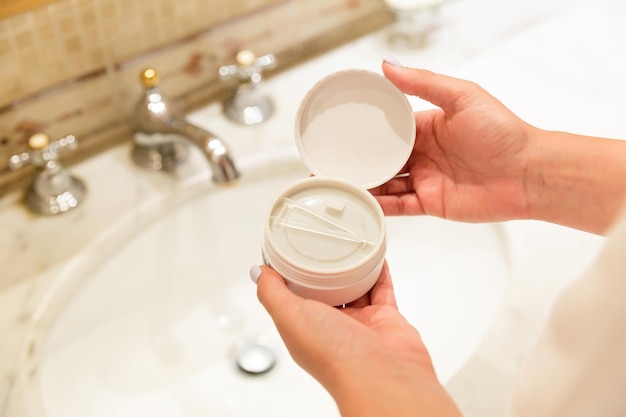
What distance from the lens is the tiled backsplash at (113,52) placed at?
0.70 m

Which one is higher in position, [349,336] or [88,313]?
[349,336]

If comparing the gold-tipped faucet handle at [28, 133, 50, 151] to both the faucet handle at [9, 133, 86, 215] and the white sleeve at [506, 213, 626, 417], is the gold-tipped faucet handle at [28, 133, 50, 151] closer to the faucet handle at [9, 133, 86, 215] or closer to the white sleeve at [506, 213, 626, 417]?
the faucet handle at [9, 133, 86, 215]

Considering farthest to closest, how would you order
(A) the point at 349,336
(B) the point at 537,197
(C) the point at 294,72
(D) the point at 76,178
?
(C) the point at 294,72
(D) the point at 76,178
(B) the point at 537,197
(A) the point at 349,336

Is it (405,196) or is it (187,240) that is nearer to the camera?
(405,196)

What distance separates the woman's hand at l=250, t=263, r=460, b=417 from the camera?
0.45 meters

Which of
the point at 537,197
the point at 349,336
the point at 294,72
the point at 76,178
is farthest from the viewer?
the point at 294,72

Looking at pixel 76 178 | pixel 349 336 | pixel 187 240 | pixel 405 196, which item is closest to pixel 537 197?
pixel 405 196

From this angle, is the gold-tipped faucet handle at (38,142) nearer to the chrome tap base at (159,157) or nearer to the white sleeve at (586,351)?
the chrome tap base at (159,157)

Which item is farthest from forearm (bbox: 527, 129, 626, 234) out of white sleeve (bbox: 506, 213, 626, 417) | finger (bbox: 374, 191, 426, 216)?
white sleeve (bbox: 506, 213, 626, 417)

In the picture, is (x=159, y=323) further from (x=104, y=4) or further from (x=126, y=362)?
(x=104, y=4)

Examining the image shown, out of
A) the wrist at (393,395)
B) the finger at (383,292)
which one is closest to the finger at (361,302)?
the finger at (383,292)

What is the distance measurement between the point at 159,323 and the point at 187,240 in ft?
0.33

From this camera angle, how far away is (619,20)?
1008mm

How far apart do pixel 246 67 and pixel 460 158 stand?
0.28 m
